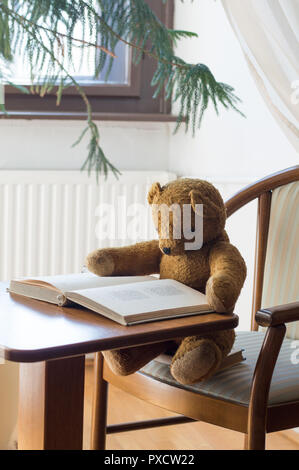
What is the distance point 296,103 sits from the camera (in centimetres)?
159

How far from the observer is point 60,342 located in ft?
2.89

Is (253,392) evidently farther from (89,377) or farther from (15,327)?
(89,377)

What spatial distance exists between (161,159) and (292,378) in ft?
4.99

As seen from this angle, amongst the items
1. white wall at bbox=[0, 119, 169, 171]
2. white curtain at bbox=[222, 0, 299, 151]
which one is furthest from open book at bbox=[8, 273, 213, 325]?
white wall at bbox=[0, 119, 169, 171]

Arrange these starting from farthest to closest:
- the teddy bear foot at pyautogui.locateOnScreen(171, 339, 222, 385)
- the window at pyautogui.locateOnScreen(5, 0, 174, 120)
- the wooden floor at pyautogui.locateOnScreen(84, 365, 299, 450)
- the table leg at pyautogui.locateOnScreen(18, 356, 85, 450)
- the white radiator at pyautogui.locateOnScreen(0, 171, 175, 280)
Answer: the window at pyautogui.locateOnScreen(5, 0, 174, 120) < the white radiator at pyautogui.locateOnScreen(0, 171, 175, 280) < the wooden floor at pyautogui.locateOnScreen(84, 365, 299, 450) < the teddy bear foot at pyautogui.locateOnScreen(171, 339, 222, 385) < the table leg at pyautogui.locateOnScreen(18, 356, 85, 450)

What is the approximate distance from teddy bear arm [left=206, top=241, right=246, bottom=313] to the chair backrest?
404 mm

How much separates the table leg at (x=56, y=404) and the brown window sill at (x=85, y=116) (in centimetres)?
150

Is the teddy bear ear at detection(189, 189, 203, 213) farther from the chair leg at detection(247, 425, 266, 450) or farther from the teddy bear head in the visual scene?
the chair leg at detection(247, 425, 266, 450)

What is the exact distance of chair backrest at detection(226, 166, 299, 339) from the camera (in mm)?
1576

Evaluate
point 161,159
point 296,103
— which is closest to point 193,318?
point 296,103

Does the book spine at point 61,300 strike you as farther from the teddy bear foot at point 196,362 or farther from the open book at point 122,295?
the teddy bear foot at point 196,362

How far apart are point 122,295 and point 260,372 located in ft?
1.03

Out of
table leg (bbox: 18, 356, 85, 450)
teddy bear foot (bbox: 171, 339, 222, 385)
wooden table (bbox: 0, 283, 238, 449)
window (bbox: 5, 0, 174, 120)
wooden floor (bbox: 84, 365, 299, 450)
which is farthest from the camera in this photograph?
window (bbox: 5, 0, 174, 120)

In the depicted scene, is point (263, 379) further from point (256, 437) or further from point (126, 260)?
point (126, 260)
